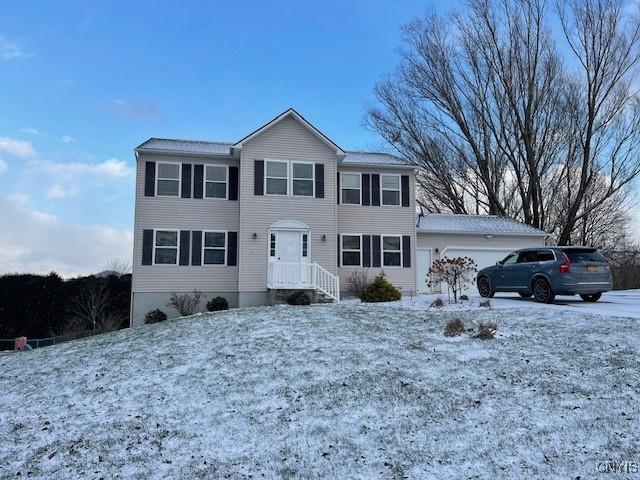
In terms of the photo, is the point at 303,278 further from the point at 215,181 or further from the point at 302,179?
the point at 215,181

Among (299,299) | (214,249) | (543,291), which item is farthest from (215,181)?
(543,291)

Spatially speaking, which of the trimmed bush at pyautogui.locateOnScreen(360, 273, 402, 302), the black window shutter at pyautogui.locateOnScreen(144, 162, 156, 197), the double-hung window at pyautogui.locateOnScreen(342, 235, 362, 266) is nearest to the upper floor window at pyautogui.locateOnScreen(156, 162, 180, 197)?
the black window shutter at pyautogui.locateOnScreen(144, 162, 156, 197)

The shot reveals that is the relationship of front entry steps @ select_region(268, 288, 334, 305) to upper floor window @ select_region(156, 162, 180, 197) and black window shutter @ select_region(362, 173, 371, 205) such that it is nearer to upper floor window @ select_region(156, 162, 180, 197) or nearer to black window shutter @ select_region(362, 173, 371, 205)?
black window shutter @ select_region(362, 173, 371, 205)

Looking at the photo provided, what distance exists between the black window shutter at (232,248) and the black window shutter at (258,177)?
1830mm

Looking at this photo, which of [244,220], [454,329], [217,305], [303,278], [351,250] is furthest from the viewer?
[351,250]

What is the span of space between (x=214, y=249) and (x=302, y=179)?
164 inches

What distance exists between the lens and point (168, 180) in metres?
17.3

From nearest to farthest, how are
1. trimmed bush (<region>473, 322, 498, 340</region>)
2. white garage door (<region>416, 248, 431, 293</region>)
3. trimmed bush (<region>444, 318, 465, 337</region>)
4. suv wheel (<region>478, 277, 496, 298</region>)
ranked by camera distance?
trimmed bush (<region>473, 322, 498, 340</region>), trimmed bush (<region>444, 318, 465, 337</region>), suv wheel (<region>478, 277, 496, 298</region>), white garage door (<region>416, 248, 431, 293</region>)

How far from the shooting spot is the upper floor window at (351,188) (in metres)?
18.8

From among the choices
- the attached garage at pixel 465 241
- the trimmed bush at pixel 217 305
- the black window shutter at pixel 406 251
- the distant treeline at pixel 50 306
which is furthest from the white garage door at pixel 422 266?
the distant treeline at pixel 50 306

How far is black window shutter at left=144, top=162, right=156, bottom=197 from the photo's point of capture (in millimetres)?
17016

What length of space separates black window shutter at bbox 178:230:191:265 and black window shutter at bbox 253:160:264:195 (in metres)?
2.91

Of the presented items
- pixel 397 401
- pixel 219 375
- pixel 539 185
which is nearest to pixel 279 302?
pixel 219 375

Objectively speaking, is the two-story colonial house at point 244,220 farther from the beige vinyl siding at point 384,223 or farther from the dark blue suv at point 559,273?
the dark blue suv at point 559,273
